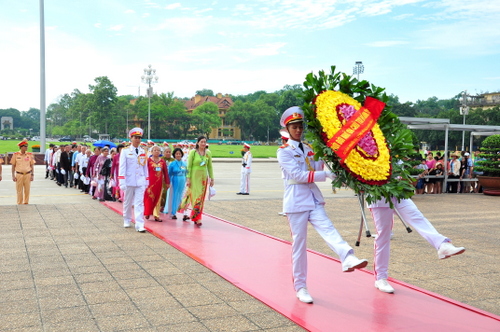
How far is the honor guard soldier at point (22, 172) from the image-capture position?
501 inches

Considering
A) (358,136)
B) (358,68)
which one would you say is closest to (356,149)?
(358,136)

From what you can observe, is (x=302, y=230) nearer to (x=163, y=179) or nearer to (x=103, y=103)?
(x=163, y=179)

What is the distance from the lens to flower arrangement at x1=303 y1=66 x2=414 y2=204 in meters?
4.58

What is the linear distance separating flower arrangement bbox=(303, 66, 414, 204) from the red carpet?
3.74 feet

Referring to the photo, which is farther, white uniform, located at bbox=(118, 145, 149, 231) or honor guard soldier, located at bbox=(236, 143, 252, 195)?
honor guard soldier, located at bbox=(236, 143, 252, 195)

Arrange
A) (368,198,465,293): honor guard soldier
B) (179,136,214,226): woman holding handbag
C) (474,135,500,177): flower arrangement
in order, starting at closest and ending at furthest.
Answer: (368,198,465,293): honor guard soldier, (179,136,214,226): woman holding handbag, (474,135,500,177): flower arrangement

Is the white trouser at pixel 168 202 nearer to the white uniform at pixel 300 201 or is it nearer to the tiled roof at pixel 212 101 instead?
the white uniform at pixel 300 201

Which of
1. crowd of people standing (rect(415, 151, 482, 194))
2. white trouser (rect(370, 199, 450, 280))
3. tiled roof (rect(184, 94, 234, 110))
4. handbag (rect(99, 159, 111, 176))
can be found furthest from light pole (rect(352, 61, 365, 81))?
tiled roof (rect(184, 94, 234, 110))

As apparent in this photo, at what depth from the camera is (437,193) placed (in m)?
18.2

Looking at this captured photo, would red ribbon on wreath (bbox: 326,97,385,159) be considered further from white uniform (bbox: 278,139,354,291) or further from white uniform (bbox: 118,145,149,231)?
white uniform (bbox: 118,145,149,231)

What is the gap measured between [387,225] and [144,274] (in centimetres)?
305

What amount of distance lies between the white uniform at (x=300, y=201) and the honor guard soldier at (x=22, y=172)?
10.1m

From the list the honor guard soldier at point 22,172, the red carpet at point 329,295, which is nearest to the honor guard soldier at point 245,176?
the honor guard soldier at point 22,172

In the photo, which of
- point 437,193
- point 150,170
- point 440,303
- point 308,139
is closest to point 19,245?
point 150,170
